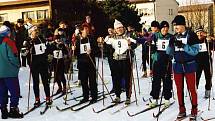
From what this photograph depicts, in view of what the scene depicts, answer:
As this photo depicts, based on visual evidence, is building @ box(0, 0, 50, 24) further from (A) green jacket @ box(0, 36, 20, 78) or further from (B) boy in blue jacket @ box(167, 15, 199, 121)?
(B) boy in blue jacket @ box(167, 15, 199, 121)

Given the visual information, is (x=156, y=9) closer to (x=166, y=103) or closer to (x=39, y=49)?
(x=39, y=49)

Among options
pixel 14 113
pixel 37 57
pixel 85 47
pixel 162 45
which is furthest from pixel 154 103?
pixel 14 113

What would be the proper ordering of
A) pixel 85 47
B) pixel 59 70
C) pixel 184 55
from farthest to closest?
pixel 59 70 → pixel 85 47 → pixel 184 55

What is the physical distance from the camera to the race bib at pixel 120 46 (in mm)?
11284

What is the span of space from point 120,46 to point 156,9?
6758cm

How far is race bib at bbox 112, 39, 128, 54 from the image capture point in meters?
11.3

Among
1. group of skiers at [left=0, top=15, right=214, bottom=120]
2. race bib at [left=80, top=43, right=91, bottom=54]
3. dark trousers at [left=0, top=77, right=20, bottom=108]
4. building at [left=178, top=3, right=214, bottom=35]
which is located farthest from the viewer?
building at [left=178, top=3, right=214, bottom=35]

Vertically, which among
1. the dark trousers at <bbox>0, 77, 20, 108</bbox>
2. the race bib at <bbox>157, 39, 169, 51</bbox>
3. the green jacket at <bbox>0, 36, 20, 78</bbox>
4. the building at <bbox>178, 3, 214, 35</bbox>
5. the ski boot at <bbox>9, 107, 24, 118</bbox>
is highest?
the building at <bbox>178, 3, 214, 35</bbox>

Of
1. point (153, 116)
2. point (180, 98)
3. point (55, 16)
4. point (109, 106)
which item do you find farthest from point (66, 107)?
point (55, 16)

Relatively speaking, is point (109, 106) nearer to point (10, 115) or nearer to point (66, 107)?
point (66, 107)

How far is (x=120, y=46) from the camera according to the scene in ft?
37.2

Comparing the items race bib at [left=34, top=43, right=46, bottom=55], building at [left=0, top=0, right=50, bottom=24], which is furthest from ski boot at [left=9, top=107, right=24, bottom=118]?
building at [left=0, top=0, right=50, bottom=24]

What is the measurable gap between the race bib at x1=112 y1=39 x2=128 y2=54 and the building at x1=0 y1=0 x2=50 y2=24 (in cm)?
1924

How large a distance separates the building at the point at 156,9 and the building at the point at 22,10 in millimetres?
41367
